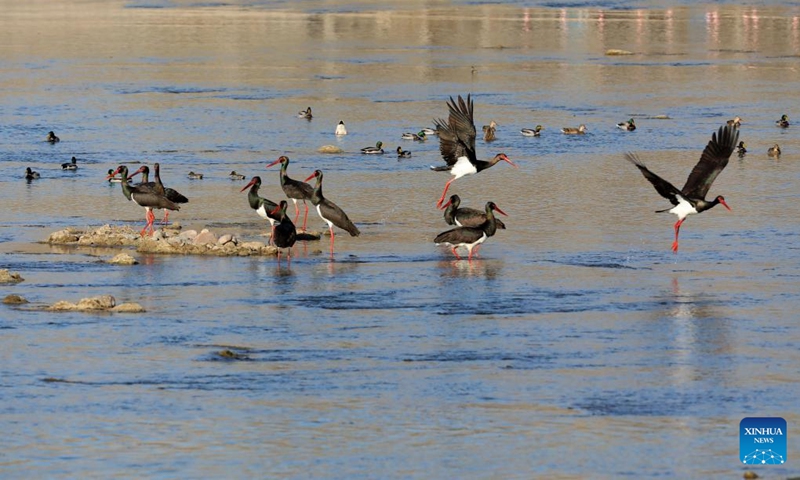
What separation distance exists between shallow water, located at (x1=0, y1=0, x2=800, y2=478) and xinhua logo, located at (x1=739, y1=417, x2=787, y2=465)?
145 mm

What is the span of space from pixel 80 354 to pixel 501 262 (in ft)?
22.9

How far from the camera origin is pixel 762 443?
41.2ft

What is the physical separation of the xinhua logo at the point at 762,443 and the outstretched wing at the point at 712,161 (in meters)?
8.46

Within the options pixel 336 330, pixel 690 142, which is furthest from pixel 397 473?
pixel 690 142

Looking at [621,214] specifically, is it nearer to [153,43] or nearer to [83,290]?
[83,290]

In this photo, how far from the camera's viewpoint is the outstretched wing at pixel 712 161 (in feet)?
70.0

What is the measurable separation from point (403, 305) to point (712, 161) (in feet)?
18.9

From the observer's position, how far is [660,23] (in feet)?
234

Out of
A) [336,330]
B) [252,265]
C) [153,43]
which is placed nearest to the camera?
[336,330]

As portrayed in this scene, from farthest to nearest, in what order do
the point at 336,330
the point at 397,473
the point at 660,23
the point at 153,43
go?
the point at 660,23 < the point at 153,43 < the point at 336,330 < the point at 397,473

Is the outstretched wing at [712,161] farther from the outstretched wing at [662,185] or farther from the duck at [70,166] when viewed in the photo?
the duck at [70,166]

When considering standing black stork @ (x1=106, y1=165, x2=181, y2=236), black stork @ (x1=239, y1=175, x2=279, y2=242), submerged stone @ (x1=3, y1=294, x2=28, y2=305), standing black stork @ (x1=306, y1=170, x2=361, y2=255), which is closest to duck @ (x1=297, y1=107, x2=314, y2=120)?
standing black stork @ (x1=106, y1=165, x2=181, y2=236)

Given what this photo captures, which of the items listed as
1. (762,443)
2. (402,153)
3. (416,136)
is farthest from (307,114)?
(762,443)

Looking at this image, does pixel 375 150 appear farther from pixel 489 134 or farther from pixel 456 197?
pixel 456 197
